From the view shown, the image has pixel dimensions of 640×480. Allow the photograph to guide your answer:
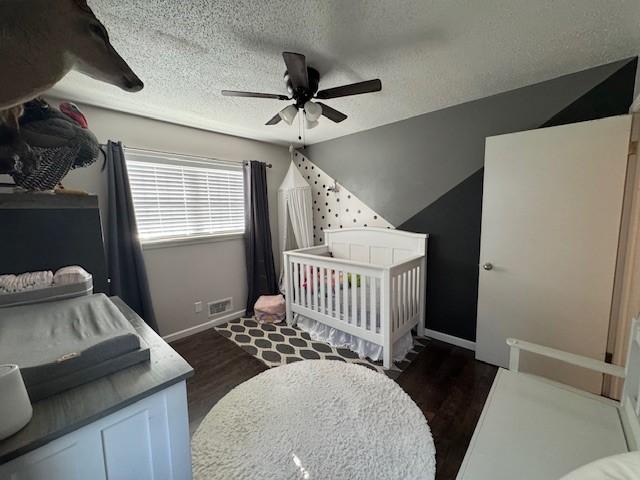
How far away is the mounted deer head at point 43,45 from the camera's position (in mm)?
634

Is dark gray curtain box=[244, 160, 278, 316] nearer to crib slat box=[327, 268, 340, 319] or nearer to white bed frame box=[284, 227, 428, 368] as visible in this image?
white bed frame box=[284, 227, 428, 368]

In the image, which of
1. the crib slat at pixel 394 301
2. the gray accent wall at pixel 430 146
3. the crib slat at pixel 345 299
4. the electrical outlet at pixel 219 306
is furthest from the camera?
the electrical outlet at pixel 219 306

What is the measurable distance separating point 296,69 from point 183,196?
6.27ft

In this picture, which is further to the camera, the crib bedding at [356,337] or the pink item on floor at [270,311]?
the pink item on floor at [270,311]

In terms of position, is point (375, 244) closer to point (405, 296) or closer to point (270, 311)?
point (405, 296)

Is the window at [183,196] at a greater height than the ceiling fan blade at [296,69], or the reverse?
the ceiling fan blade at [296,69]

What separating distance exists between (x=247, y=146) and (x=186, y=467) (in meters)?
3.10

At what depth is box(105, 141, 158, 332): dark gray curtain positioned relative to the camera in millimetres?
2195

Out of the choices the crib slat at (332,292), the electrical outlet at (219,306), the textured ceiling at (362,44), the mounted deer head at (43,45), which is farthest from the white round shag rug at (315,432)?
the textured ceiling at (362,44)

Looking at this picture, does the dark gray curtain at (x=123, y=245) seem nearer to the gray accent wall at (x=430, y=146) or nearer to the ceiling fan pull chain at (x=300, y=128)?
the ceiling fan pull chain at (x=300, y=128)

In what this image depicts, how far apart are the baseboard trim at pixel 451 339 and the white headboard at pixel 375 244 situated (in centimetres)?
80

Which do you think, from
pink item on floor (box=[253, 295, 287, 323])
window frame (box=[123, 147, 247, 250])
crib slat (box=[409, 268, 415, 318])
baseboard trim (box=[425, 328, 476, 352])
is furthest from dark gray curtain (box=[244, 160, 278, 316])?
baseboard trim (box=[425, 328, 476, 352])

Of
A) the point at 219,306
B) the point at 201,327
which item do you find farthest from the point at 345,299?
the point at 201,327

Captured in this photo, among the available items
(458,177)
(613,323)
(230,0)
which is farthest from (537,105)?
(230,0)
